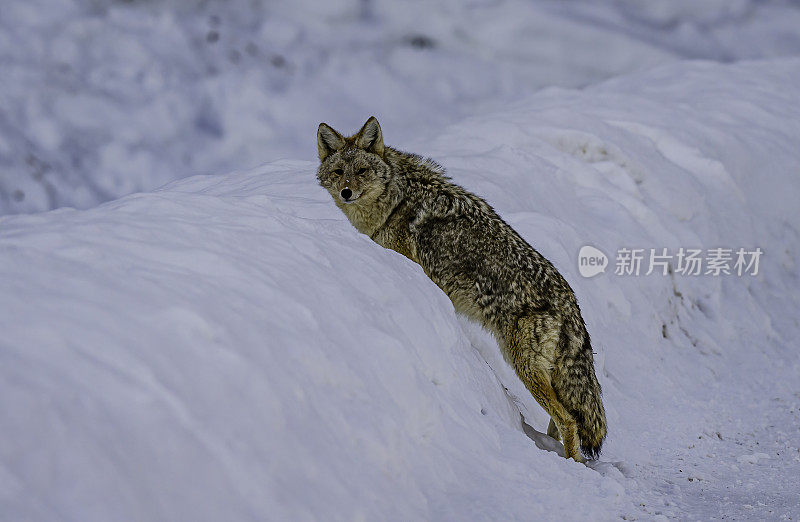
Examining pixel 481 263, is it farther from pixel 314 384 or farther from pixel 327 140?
pixel 314 384

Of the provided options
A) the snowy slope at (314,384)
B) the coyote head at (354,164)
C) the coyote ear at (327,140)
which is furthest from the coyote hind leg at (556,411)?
the coyote ear at (327,140)

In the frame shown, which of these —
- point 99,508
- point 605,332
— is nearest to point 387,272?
point 99,508

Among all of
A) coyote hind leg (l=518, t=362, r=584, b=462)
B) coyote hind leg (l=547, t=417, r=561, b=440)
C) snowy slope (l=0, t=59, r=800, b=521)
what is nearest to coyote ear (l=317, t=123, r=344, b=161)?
snowy slope (l=0, t=59, r=800, b=521)

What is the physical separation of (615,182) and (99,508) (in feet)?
32.5

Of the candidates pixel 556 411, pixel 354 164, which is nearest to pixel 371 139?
pixel 354 164

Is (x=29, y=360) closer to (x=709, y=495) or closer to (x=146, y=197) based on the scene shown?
(x=146, y=197)

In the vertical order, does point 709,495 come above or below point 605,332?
below

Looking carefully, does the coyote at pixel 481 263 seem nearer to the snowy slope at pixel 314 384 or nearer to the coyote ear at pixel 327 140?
the coyote ear at pixel 327 140

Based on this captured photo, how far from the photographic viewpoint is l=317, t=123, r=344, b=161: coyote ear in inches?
275

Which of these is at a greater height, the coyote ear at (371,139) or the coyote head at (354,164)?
the coyote ear at (371,139)

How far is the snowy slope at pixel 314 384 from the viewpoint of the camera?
8.59ft

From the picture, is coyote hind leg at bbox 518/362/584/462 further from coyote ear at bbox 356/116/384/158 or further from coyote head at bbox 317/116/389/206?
coyote ear at bbox 356/116/384/158

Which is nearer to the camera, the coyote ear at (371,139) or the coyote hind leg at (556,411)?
the coyote hind leg at (556,411)

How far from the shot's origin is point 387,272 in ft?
16.7
